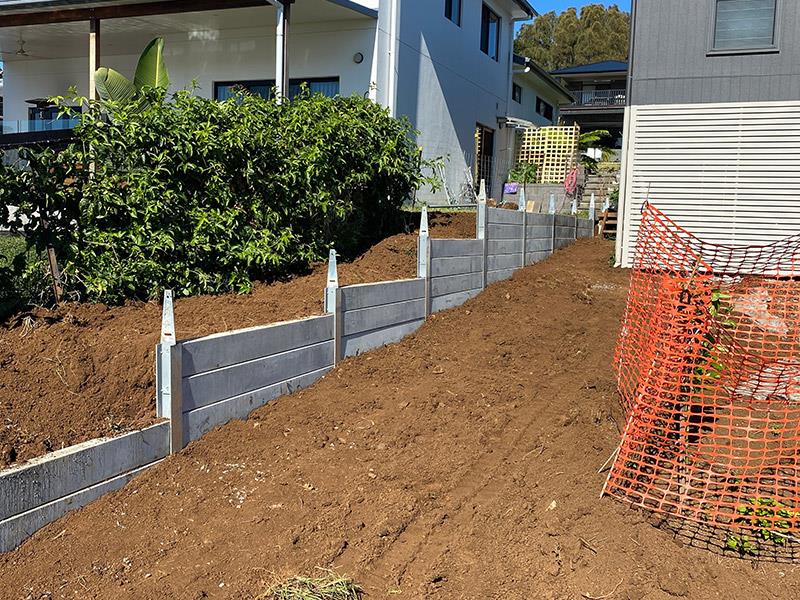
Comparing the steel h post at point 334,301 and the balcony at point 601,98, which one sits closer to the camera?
the steel h post at point 334,301

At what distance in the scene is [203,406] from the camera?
4.60m

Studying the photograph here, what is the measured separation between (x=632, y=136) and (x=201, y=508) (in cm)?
1056

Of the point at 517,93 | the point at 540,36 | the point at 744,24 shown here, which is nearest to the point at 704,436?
the point at 744,24

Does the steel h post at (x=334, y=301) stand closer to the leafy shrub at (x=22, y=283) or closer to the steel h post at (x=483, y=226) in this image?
the leafy shrub at (x=22, y=283)

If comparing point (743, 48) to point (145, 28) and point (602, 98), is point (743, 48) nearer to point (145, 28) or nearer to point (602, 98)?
point (145, 28)

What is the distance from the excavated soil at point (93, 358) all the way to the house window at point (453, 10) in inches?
416

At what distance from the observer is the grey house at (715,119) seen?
11430 millimetres

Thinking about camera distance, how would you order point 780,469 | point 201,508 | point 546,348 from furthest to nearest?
point 546,348, point 780,469, point 201,508

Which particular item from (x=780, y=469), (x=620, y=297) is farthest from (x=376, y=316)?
(x=620, y=297)

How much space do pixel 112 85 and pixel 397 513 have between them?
705 centimetres

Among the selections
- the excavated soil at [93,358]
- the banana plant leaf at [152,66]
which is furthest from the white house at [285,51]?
the excavated soil at [93,358]

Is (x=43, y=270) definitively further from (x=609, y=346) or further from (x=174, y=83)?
(x=174, y=83)

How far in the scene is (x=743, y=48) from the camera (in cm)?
1164

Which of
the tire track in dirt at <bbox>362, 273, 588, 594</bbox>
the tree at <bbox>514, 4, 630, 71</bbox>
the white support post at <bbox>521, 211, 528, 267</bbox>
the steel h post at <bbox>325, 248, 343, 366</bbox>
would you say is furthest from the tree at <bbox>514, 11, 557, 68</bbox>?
the tire track in dirt at <bbox>362, 273, 588, 594</bbox>
